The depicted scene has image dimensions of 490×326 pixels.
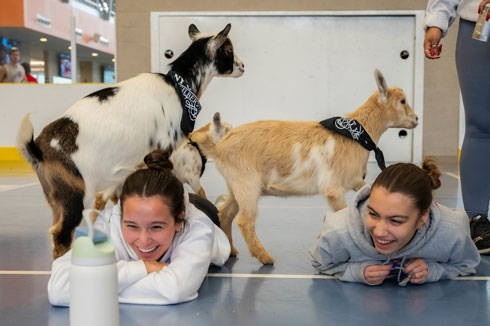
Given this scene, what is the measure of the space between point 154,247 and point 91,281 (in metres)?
1.04

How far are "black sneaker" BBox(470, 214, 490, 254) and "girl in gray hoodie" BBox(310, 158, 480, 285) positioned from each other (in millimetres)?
423

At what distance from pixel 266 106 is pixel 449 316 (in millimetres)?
7125

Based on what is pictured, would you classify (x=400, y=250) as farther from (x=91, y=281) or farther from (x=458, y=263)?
(x=91, y=281)

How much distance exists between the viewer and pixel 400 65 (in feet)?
28.8

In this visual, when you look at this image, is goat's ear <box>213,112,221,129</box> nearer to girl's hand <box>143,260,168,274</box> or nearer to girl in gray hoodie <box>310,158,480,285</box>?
girl in gray hoodie <box>310,158,480,285</box>

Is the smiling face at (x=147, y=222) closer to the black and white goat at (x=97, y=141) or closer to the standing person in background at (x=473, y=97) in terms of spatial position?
the black and white goat at (x=97, y=141)

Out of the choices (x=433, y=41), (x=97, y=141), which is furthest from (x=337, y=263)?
(x=433, y=41)

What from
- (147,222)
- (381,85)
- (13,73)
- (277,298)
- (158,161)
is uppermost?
(13,73)

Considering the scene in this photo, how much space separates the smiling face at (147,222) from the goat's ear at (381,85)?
5.73ft

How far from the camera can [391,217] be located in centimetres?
225

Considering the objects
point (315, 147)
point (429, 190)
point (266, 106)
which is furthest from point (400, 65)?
point (429, 190)

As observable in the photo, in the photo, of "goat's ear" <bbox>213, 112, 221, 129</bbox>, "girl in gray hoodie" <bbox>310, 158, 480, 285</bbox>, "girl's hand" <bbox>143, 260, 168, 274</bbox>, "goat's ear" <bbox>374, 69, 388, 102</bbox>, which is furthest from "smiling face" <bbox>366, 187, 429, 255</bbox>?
"goat's ear" <bbox>213, 112, 221, 129</bbox>

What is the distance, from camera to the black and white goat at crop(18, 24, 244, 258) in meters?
2.67

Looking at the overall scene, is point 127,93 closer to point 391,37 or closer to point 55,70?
point 391,37
